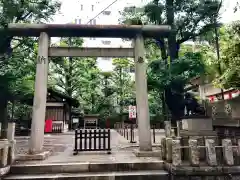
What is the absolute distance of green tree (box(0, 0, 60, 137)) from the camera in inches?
464

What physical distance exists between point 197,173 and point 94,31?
660cm

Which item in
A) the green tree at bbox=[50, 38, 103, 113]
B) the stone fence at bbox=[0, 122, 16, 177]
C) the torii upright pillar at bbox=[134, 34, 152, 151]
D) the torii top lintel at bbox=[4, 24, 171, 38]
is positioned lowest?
the stone fence at bbox=[0, 122, 16, 177]

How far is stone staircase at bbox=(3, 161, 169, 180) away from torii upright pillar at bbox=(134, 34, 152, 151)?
1.53 m

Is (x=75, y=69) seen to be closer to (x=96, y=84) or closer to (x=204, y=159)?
(x=96, y=84)

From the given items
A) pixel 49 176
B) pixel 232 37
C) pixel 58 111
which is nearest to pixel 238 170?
pixel 232 37

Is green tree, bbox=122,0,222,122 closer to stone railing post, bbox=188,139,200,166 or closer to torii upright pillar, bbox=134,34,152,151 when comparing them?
torii upright pillar, bbox=134,34,152,151

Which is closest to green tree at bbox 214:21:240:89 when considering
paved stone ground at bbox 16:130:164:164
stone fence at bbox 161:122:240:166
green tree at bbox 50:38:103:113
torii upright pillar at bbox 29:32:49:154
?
stone fence at bbox 161:122:240:166

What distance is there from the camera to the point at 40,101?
8.12 metres

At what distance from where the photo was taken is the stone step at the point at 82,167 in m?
6.36

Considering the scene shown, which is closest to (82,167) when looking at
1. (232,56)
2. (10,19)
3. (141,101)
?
(141,101)

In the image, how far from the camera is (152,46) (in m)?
18.2

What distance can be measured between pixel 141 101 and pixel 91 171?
11.1ft

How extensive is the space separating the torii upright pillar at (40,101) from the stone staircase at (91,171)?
1454mm

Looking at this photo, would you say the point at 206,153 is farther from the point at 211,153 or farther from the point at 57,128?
the point at 57,128
